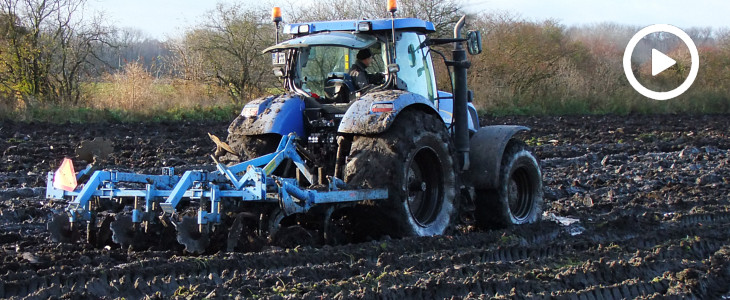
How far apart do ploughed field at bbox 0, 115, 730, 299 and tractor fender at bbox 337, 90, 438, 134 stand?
93 cm

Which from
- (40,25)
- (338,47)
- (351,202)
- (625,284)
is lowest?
(625,284)

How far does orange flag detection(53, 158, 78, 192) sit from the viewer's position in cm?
685

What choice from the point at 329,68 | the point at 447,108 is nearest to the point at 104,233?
the point at 329,68

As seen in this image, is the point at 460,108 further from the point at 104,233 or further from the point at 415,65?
the point at 104,233

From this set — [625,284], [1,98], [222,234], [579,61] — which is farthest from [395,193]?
[579,61]

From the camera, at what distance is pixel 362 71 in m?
7.80

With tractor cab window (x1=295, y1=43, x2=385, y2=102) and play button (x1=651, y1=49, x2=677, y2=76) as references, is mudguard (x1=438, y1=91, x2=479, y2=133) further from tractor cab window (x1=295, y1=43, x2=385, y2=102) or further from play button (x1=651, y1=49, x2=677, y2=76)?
play button (x1=651, y1=49, x2=677, y2=76)

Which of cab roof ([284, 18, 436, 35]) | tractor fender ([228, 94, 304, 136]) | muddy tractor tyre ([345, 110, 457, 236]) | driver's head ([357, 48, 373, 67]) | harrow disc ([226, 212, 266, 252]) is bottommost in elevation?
harrow disc ([226, 212, 266, 252])

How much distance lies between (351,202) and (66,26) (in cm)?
1984

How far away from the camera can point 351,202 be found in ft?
23.1

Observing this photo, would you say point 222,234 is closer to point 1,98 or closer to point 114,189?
point 114,189

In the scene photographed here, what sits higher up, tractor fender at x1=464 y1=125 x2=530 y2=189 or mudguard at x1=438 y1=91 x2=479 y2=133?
mudguard at x1=438 y1=91 x2=479 y2=133

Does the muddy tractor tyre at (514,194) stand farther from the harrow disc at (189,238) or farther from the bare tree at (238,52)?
the bare tree at (238,52)

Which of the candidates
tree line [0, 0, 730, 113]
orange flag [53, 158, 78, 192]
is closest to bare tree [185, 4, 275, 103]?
tree line [0, 0, 730, 113]
